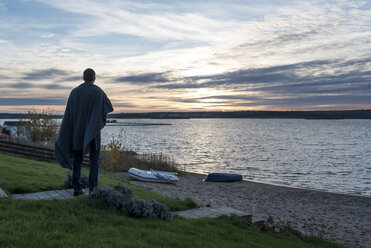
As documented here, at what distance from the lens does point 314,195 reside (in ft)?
53.0

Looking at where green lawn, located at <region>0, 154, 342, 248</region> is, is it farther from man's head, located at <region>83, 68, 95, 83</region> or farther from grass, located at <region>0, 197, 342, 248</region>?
man's head, located at <region>83, 68, 95, 83</region>

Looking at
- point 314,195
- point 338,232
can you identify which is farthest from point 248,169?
point 338,232

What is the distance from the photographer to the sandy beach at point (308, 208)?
929 cm

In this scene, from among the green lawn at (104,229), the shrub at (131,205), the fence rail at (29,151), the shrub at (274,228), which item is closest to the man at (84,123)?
the shrub at (131,205)

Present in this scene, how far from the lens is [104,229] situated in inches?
189

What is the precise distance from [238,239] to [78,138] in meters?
3.42

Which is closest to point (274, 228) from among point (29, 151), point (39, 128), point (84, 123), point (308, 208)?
point (84, 123)

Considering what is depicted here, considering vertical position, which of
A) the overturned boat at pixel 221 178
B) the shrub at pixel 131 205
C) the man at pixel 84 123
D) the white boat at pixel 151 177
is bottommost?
the overturned boat at pixel 221 178

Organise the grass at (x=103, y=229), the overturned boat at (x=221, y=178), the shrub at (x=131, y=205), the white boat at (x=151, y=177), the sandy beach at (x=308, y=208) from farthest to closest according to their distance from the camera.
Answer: the overturned boat at (x=221, y=178) < the white boat at (x=151, y=177) < the sandy beach at (x=308, y=208) < the shrub at (x=131, y=205) < the grass at (x=103, y=229)

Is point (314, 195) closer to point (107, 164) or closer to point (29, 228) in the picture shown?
point (107, 164)

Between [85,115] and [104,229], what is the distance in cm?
239

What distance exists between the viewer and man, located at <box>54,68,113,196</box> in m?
6.28

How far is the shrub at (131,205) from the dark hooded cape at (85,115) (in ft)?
2.73

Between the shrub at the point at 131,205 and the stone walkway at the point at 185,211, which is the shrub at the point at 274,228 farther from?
the shrub at the point at 131,205
